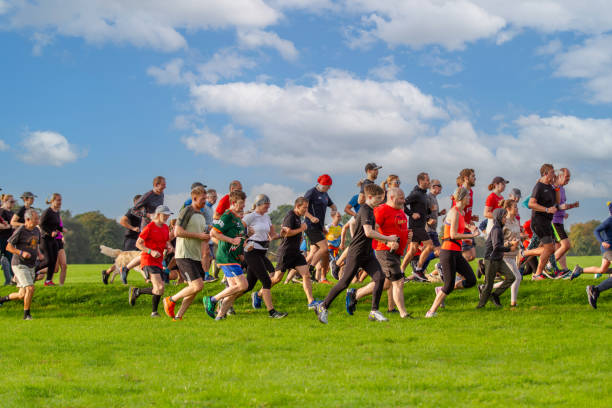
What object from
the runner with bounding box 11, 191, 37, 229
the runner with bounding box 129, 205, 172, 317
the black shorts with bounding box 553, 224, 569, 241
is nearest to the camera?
the runner with bounding box 129, 205, 172, 317

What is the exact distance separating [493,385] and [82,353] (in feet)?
18.3

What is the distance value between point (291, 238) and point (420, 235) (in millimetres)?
3570

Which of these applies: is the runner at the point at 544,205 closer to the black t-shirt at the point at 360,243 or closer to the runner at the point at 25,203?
the black t-shirt at the point at 360,243

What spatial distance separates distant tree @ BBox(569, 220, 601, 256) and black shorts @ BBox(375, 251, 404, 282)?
102301 millimetres

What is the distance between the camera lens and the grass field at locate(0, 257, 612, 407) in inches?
257

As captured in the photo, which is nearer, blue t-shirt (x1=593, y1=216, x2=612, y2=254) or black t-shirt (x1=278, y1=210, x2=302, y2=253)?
black t-shirt (x1=278, y1=210, x2=302, y2=253)

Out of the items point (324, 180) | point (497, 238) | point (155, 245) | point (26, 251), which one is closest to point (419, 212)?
point (324, 180)

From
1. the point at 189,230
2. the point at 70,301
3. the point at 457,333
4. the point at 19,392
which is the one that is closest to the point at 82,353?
the point at 19,392

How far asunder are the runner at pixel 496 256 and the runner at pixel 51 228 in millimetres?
10549

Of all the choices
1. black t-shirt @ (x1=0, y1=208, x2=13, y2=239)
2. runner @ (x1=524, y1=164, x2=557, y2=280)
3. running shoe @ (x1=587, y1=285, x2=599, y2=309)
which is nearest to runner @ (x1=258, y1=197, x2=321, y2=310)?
runner @ (x1=524, y1=164, x2=557, y2=280)

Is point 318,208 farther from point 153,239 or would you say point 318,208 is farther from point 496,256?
point 496,256

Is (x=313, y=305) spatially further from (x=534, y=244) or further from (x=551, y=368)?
(x=534, y=244)

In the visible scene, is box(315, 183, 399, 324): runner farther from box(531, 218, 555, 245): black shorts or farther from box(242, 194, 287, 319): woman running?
box(531, 218, 555, 245): black shorts

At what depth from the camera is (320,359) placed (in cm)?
834
